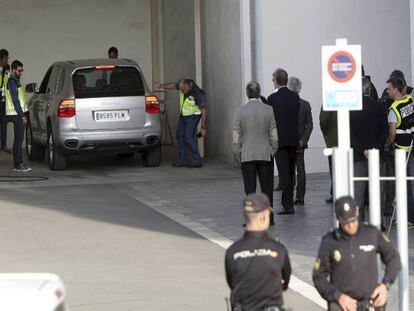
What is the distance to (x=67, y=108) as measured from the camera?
20.0 m

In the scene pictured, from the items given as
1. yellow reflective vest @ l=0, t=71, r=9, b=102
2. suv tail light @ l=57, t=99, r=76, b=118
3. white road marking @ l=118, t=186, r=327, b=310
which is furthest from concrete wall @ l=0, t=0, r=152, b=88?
white road marking @ l=118, t=186, r=327, b=310

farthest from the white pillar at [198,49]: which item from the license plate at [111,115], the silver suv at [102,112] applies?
the license plate at [111,115]

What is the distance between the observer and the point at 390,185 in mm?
13836

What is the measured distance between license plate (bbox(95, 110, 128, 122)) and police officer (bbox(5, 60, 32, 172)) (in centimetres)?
121

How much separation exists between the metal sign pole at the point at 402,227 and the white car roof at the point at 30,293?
303 cm

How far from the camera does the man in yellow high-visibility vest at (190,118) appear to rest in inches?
822

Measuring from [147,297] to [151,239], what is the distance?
311 centimetres

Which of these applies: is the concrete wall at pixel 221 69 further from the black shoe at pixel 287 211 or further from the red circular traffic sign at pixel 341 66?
the red circular traffic sign at pixel 341 66

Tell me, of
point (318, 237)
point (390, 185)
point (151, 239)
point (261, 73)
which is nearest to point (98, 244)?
point (151, 239)

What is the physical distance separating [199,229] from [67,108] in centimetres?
665

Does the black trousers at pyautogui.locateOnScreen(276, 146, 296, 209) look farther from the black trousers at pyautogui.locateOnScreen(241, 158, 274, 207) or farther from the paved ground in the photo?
the black trousers at pyautogui.locateOnScreen(241, 158, 274, 207)

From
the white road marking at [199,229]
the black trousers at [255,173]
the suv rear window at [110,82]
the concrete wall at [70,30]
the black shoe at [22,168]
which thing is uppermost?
the concrete wall at [70,30]

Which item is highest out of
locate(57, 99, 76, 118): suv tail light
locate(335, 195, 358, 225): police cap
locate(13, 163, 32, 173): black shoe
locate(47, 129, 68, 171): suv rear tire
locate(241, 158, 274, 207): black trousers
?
locate(57, 99, 76, 118): suv tail light

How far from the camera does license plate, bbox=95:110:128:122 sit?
2008 centimetres
